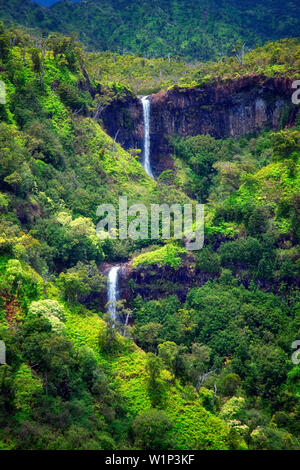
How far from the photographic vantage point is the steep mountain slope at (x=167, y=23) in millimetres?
91812

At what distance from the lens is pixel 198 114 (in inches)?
2287

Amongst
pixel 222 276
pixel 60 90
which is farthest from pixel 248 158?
pixel 60 90

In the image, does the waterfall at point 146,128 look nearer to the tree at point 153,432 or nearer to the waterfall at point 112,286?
the waterfall at point 112,286

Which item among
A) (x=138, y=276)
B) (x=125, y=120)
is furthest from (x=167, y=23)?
(x=138, y=276)

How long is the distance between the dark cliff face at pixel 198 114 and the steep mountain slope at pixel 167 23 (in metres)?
33.0

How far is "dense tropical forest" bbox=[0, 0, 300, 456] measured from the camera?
2592 centimetres

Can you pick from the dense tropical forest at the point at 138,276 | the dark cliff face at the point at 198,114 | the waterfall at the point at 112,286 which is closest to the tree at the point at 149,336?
the dense tropical forest at the point at 138,276

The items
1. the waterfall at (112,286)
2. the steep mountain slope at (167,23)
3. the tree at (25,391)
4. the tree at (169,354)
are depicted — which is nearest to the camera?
the tree at (25,391)

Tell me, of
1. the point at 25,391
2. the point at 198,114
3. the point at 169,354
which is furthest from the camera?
the point at 198,114

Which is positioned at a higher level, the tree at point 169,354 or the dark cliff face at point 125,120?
the dark cliff face at point 125,120

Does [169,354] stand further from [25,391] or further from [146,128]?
[146,128]

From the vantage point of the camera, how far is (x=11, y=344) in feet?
84.2

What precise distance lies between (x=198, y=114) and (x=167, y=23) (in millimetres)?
48407

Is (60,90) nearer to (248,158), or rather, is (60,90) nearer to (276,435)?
(248,158)
